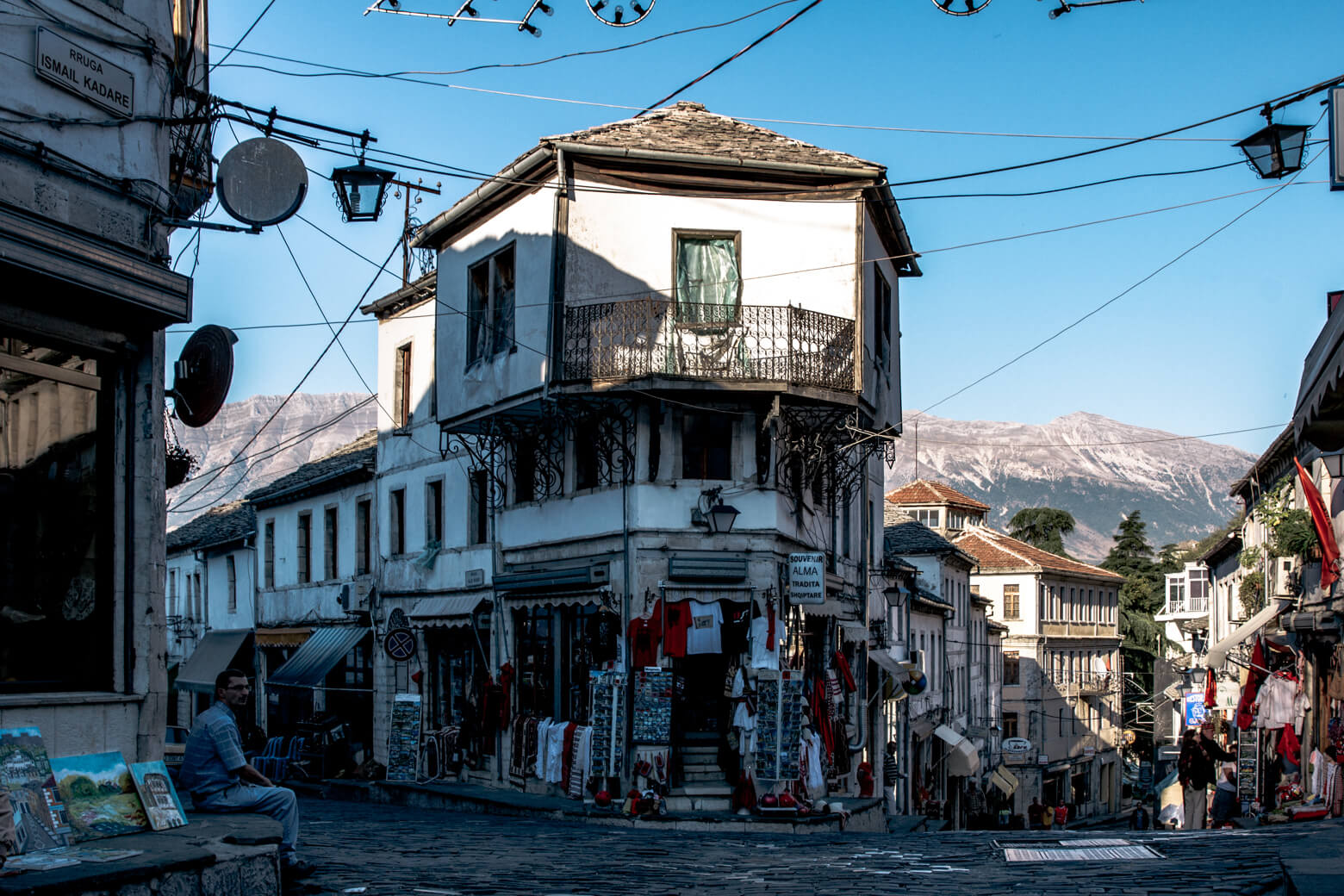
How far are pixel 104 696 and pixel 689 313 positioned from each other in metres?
12.8

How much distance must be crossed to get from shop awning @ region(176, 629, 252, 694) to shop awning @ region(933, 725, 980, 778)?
21252 mm

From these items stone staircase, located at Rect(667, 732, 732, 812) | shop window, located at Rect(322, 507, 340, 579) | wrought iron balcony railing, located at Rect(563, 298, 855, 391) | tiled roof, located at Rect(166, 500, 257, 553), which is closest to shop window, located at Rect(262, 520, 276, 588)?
tiled roof, located at Rect(166, 500, 257, 553)

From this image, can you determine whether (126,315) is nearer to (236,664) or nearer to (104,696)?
(104,696)

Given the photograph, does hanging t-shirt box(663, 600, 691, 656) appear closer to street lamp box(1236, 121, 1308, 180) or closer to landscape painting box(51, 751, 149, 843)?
street lamp box(1236, 121, 1308, 180)

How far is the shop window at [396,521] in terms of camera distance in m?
30.8

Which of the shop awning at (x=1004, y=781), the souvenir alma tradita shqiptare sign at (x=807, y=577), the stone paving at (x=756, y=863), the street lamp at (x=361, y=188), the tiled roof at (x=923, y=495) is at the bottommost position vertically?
the shop awning at (x=1004, y=781)

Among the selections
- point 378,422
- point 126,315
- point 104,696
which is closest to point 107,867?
point 104,696

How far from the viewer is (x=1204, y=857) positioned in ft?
39.1

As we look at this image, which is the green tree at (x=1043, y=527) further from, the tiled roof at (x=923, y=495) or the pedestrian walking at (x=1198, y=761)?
the pedestrian walking at (x=1198, y=761)

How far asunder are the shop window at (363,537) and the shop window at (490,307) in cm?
912

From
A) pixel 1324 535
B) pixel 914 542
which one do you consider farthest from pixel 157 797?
pixel 914 542

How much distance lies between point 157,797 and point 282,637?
1123 inches

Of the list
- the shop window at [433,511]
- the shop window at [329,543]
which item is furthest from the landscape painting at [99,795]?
the shop window at [329,543]

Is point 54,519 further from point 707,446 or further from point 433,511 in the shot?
point 433,511
